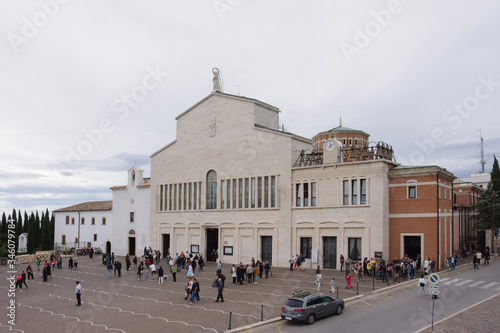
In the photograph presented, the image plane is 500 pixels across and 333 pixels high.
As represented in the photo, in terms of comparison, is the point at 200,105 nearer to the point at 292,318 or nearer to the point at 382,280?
the point at 382,280

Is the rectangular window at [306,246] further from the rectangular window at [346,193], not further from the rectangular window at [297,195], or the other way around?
the rectangular window at [346,193]

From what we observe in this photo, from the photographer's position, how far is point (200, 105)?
180 feet

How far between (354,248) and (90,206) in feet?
153

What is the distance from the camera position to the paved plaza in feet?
74.2

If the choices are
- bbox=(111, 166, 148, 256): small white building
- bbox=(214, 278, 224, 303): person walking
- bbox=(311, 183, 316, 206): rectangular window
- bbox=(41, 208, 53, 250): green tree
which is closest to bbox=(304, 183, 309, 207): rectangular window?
bbox=(311, 183, 316, 206): rectangular window

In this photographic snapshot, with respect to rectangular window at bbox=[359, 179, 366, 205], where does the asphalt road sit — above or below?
below

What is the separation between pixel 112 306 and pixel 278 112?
107ft

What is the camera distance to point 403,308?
989 inches

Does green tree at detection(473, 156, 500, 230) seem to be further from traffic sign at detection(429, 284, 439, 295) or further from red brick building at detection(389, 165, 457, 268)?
traffic sign at detection(429, 284, 439, 295)

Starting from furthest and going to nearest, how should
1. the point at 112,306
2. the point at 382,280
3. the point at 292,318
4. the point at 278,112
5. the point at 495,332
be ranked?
the point at 278,112 < the point at 382,280 < the point at 112,306 < the point at 292,318 < the point at 495,332

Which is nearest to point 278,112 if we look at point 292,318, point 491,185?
point 491,185

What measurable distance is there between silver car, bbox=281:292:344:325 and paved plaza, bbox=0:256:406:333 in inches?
58.3

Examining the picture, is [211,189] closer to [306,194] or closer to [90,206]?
[306,194]

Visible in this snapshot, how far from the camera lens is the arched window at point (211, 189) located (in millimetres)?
52625
